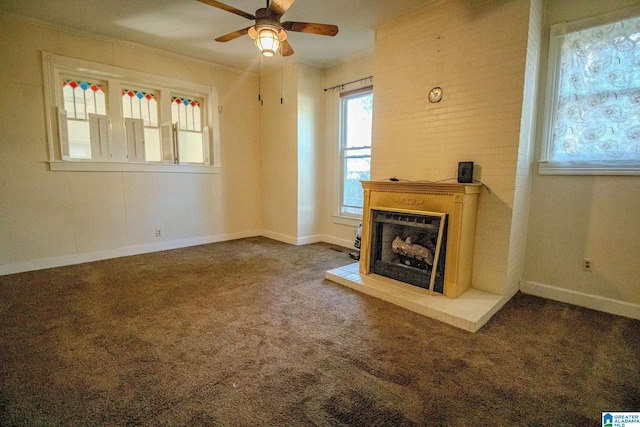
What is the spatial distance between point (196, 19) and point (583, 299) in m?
4.86

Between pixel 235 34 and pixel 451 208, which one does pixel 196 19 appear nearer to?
pixel 235 34

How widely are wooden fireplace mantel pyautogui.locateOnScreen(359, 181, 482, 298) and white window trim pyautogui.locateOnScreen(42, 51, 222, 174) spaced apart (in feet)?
10.5

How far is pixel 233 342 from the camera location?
211cm

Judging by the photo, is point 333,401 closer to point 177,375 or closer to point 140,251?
point 177,375

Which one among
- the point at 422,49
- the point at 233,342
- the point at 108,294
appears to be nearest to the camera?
the point at 233,342

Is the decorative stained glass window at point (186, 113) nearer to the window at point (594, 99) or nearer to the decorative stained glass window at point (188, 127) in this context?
the decorative stained glass window at point (188, 127)

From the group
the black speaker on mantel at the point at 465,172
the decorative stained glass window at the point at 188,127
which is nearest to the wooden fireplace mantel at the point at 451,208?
the black speaker on mantel at the point at 465,172

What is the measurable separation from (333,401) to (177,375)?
3.00 ft

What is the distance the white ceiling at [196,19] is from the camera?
10.2 feet

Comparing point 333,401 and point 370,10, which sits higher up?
point 370,10

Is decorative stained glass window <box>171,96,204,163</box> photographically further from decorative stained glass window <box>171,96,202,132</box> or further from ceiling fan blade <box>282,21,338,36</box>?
ceiling fan blade <box>282,21,338,36</box>

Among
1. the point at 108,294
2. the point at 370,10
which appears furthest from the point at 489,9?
the point at 108,294

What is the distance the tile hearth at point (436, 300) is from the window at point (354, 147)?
5.94 feet

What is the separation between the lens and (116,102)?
405cm
